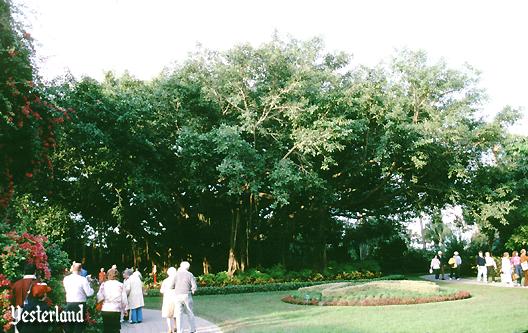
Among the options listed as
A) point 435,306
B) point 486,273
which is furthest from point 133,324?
point 486,273

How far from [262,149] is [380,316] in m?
Result: 13.4

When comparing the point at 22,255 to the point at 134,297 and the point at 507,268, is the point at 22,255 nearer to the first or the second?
the point at 134,297

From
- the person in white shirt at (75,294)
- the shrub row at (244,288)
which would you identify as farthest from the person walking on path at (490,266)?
the person in white shirt at (75,294)

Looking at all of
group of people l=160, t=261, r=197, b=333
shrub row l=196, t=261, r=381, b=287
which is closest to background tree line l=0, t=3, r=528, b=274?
shrub row l=196, t=261, r=381, b=287

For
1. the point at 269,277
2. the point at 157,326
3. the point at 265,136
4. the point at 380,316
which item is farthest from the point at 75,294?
the point at 269,277

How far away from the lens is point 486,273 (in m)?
27.2

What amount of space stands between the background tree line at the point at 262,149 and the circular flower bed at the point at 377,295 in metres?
5.14

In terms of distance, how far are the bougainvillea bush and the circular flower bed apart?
8955 millimetres

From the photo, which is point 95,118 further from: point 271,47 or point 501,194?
point 501,194

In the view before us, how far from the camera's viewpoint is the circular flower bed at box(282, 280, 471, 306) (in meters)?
16.9

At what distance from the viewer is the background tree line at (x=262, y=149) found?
76.2ft

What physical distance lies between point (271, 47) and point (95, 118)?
897 cm

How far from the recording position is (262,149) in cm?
2548

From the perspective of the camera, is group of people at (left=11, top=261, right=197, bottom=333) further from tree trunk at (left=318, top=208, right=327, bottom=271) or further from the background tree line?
tree trunk at (left=318, top=208, right=327, bottom=271)
